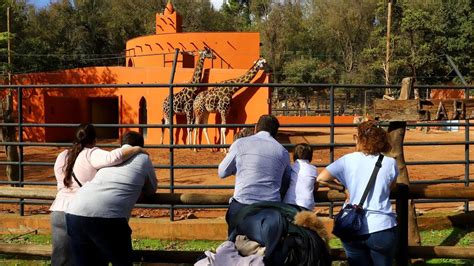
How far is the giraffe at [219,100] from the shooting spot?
52.7ft

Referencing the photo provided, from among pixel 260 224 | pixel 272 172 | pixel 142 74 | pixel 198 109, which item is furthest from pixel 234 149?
pixel 142 74

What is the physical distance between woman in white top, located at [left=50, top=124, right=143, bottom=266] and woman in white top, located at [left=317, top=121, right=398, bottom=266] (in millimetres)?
1588

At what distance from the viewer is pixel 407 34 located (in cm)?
3669

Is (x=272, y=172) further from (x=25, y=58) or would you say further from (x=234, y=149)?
(x=25, y=58)

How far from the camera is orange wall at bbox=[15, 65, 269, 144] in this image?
16688mm

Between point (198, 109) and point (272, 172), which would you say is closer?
point (272, 172)

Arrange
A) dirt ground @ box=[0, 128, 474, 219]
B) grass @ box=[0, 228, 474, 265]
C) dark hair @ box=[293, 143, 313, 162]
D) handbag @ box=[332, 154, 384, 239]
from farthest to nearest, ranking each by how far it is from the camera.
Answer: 1. dirt ground @ box=[0, 128, 474, 219]
2. grass @ box=[0, 228, 474, 265]
3. dark hair @ box=[293, 143, 313, 162]
4. handbag @ box=[332, 154, 384, 239]

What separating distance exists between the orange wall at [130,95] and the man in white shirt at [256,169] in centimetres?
1250

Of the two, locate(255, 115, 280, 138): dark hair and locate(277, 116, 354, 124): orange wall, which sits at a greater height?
locate(255, 115, 280, 138): dark hair

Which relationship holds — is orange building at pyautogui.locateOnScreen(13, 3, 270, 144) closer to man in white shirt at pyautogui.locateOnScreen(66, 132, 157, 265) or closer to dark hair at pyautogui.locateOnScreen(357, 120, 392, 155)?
man in white shirt at pyautogui.locateOnScreen(66, 132, 157, 265)

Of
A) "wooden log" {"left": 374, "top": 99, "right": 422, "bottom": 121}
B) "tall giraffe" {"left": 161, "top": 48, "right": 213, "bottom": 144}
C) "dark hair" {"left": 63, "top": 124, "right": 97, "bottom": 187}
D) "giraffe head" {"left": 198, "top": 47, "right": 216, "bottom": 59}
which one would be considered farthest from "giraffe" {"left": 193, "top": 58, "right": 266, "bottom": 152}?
"dark hair" {"left": 63, "top": 124, "right": 97, "bottom": 187}

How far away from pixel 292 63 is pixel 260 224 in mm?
40198

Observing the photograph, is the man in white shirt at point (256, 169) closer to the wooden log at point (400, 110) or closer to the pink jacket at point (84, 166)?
the pink jacket at point (84, 166)

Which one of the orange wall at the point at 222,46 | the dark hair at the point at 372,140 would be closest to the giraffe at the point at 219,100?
the orange wall at the point at 222,46
